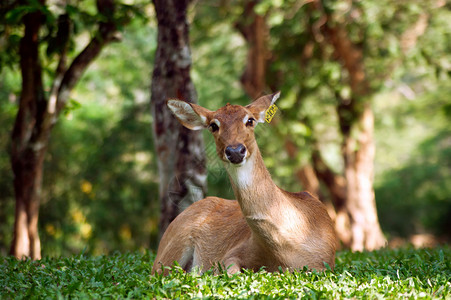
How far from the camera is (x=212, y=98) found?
53.0 feet

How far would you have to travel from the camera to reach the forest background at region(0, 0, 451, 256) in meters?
13.1

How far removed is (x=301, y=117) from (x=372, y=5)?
4238mm

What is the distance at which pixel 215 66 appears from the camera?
17812 mm

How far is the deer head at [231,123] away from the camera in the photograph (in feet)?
15.2

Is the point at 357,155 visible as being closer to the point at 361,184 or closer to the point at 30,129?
the point at 361,184

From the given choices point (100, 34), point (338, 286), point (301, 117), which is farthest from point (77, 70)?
point (301, 117)

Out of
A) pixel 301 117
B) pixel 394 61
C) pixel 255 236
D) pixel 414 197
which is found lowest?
pixel 414 197

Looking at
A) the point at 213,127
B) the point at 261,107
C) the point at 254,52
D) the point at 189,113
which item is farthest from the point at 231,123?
the point at 254,52

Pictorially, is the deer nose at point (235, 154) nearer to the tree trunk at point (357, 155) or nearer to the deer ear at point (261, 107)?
the deer ear at point (261, 107)

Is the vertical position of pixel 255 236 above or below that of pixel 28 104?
below

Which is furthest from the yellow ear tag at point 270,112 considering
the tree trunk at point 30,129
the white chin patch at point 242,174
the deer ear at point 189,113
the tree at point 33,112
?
the tree trunk at point 30,129

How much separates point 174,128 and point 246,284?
3.69m

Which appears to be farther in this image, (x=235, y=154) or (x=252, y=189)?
(x=252, y=189)

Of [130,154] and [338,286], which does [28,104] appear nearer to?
[338,286]
